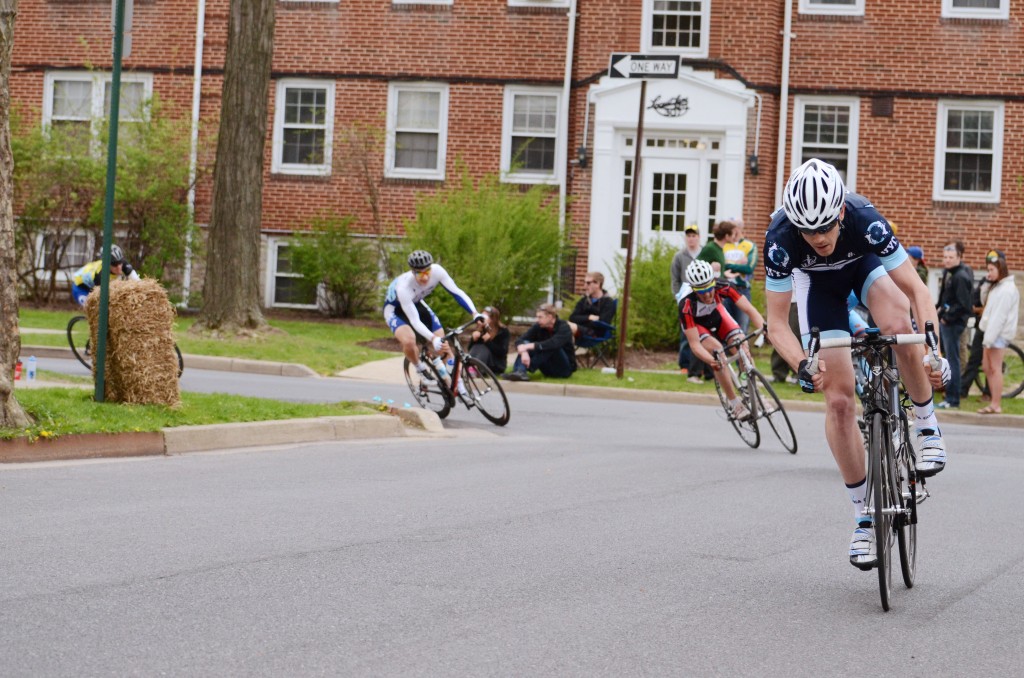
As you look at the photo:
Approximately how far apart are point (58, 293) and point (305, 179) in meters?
5.35

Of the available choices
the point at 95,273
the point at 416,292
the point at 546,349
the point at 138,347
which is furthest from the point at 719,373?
the point at 95,273

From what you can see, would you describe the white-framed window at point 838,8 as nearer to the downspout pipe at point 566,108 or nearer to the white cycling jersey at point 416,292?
the downspout pipe at point 566,108

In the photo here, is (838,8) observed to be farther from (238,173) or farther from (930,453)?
(930,453)

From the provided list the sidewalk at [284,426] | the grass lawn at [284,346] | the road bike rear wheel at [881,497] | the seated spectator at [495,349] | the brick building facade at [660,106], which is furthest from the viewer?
the brick building facade at [660,106]

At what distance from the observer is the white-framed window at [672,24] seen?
92.4 feet

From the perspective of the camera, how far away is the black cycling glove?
22.1 feet

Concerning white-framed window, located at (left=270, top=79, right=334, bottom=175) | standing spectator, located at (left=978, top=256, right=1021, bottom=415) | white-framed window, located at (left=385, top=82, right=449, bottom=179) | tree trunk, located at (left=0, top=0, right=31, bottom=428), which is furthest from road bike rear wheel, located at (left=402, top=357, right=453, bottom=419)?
white-framed window, located at (left=270, top=79, right=334, bottom=175)

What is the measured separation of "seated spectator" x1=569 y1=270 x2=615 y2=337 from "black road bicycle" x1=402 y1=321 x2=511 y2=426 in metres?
5.71

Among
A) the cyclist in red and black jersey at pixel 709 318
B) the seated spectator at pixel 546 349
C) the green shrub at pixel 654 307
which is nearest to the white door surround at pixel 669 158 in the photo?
the green shrub at pixel 654 307

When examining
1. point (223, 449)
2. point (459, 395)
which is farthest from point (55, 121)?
point (223, 449)

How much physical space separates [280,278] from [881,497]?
80.7ft

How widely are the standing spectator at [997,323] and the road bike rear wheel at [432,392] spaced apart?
6352 mm

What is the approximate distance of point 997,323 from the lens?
679 inches

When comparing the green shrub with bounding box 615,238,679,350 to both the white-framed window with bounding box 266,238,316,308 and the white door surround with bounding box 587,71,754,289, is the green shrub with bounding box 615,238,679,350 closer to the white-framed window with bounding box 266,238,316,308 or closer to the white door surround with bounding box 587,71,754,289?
the white door surround with bounding box 587,71,754,289
